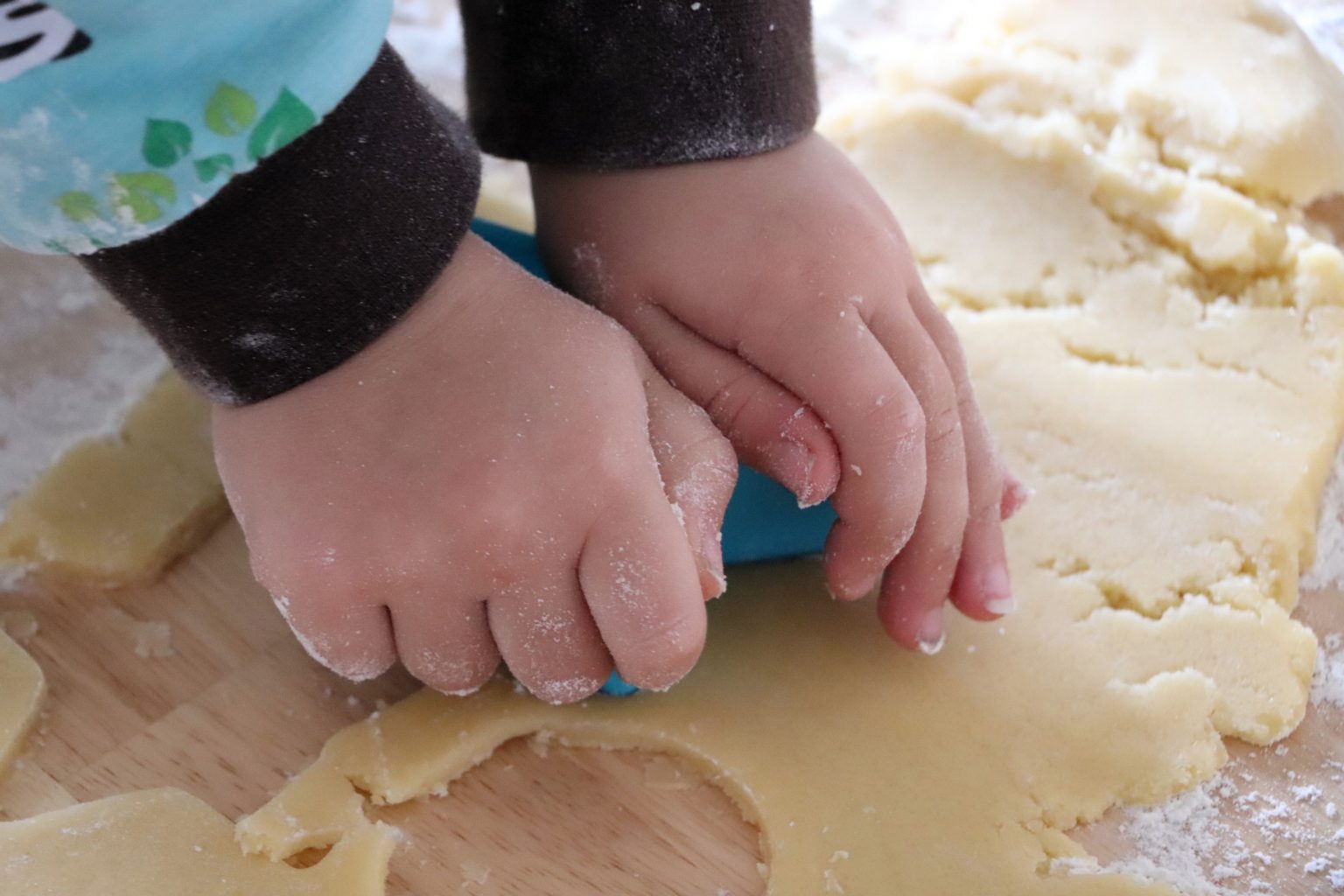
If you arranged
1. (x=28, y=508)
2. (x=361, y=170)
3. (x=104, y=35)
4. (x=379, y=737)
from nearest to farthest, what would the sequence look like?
(x=104, y=35), (x=361, y=170), (x=379, y=737), (x=28, y=508)

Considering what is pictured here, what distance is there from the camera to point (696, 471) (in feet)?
2.00

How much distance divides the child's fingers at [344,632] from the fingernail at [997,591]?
1.13 ft

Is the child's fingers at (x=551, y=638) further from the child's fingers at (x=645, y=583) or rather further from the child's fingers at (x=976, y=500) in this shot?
the child's fingers at (x=976, y=500)

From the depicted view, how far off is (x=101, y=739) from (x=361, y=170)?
1.26 ft

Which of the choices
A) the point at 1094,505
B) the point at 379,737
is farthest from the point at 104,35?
the point at 1094,505

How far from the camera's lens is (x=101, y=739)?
69 centimetres

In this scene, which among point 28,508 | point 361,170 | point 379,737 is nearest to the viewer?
point 361,170

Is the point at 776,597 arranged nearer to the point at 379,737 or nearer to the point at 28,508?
the point at 379,737

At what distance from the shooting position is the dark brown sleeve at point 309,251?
0.54 metres

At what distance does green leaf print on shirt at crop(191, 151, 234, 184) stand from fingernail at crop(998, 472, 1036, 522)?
1.55ft

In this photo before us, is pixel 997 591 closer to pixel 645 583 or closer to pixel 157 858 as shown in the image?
pixel 645 583

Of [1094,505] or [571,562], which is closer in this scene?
[571,562]

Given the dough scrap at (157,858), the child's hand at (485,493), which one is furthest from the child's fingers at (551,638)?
the dough scrap at (157,858)

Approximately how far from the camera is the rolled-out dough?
67 centimetres
